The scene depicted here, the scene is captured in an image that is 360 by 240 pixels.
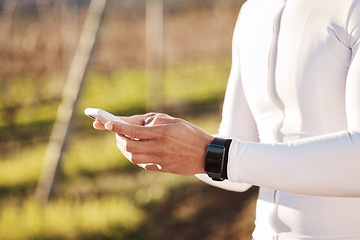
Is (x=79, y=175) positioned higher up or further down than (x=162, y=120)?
further down

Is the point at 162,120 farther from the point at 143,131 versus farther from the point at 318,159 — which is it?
the point at 318,159

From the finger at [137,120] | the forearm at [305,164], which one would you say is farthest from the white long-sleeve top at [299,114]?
the finger at [137,120]

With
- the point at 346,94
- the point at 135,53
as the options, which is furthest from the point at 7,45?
the point at 135,53

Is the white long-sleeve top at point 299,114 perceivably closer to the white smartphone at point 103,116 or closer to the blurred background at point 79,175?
the white smartphone at point 103,116

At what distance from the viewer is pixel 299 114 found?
1314 millimetres

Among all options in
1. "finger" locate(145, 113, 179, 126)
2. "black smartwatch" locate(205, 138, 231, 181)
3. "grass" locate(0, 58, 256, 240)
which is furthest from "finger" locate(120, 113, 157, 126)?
"grass" locate(0, 58, 256, 240)

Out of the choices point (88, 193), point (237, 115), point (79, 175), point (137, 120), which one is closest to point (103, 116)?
point (137, 120)

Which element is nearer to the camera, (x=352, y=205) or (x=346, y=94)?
(x=346, y=94)

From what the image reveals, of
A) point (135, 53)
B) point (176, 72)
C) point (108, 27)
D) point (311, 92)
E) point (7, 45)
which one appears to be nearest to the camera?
point (311, 92)

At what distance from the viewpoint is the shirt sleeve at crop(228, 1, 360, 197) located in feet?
3.67

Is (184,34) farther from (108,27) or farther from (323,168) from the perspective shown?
(323,168)

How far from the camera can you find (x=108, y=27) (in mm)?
20188

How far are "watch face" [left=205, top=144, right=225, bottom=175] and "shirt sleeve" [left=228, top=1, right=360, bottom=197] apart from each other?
0.09 feet

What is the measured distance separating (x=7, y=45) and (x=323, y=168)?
5220mm
